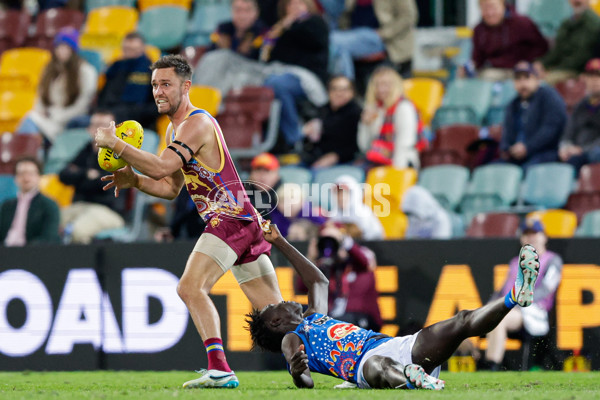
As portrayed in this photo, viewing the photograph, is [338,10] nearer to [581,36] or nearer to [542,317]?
[581,36]

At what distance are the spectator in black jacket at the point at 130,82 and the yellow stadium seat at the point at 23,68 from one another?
2.15 meters

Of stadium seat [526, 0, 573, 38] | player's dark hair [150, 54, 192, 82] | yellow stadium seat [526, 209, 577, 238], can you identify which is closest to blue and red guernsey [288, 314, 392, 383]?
player's dark hair [150, 54, 192, 82]

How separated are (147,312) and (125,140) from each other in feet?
10.8

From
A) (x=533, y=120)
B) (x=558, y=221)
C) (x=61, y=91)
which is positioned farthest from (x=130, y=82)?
(x=558, y=221)

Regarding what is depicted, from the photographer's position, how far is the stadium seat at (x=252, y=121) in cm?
1267

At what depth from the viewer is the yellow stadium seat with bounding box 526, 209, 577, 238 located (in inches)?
410

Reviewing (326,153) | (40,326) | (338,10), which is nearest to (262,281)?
(40,326)

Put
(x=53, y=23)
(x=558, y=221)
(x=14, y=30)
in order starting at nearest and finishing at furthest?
(x=558, y=221)
(x=53, y=23)
(x=14, y=30)

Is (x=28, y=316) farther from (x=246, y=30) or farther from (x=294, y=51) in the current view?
(x=246, y=30)

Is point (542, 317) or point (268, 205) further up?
point (268, 205)

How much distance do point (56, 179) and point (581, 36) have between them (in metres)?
6.78

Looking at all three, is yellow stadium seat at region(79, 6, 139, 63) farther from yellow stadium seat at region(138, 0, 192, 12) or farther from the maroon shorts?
the maroon shorts

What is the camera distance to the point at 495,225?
1058 cm

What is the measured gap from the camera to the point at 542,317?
29.4 ft
